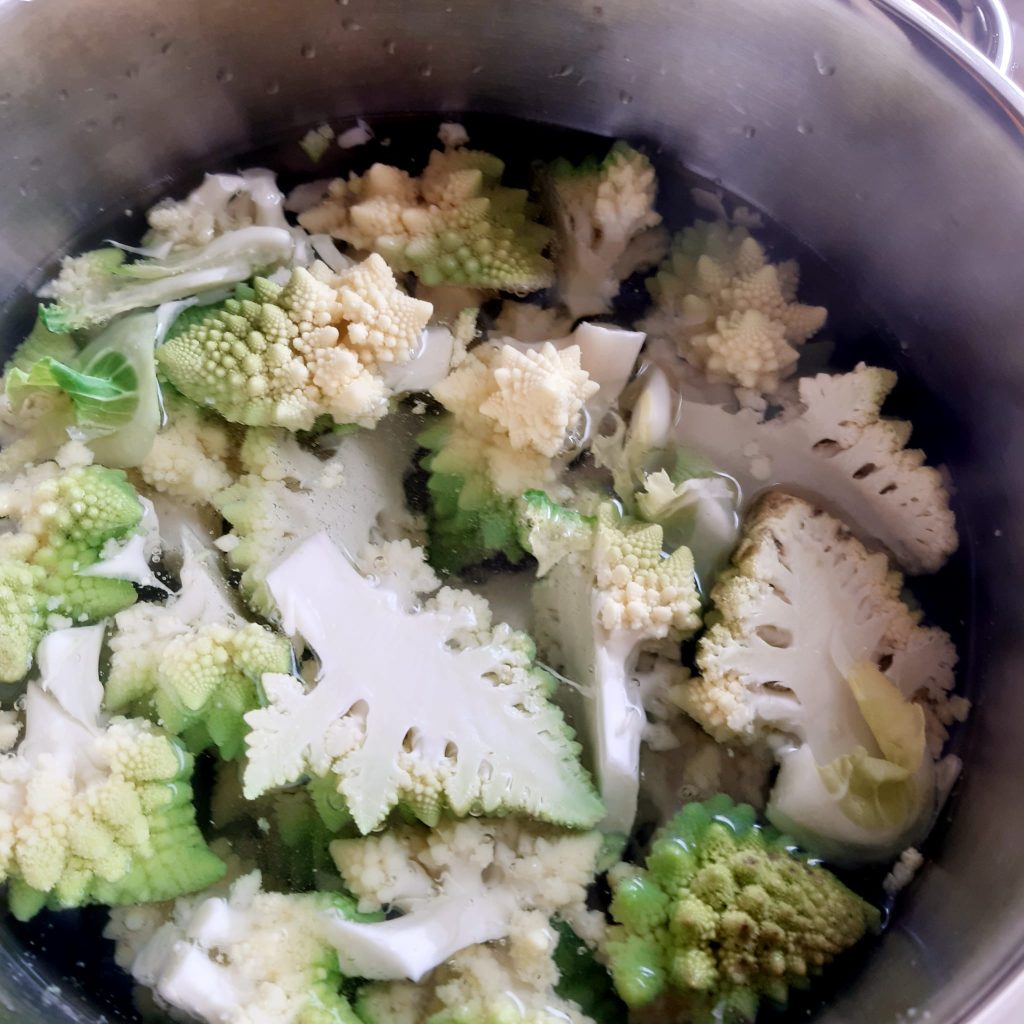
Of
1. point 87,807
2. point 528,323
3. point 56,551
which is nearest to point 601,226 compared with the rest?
point 528,323

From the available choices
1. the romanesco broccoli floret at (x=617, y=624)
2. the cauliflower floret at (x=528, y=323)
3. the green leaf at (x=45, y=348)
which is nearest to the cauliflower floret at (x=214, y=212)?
the green leaf at (x=45, y=348)

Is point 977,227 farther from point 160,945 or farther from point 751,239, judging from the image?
point 160,945

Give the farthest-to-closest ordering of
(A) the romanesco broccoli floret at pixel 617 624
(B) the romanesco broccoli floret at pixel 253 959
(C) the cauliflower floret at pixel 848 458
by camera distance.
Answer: (C) the cauliflower floret at pixel 848 458, (A) the romanesco broccoli floret at pixel 617 624, (B) the romanesco broccoli floret at pixel 253 959

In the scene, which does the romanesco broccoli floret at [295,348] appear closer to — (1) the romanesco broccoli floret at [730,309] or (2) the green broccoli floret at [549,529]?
(2) the green broccoli floret at [549,529]

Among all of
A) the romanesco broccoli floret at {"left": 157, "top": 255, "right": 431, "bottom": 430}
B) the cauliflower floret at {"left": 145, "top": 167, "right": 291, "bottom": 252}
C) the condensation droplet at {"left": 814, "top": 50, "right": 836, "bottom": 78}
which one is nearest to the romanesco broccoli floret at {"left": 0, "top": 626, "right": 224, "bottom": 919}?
the romanesco broccoli floret at {"left": 157, "top": 255, "right": 431, "bottom": 430}

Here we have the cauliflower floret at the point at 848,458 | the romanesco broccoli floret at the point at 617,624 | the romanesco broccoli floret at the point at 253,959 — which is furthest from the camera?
the cauliflower floret at the point at 848,458

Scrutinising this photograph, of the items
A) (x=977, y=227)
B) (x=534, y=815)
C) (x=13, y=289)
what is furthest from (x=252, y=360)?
(x=977, y=227)

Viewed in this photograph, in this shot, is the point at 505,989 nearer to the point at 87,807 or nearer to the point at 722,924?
the point at 722,924
